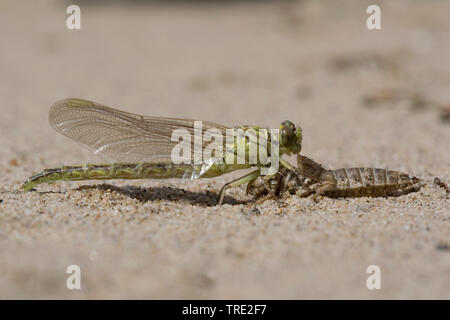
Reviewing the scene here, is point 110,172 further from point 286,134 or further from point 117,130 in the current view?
point 286,134

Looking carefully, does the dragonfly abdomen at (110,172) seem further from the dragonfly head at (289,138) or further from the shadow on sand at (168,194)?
the dragonfly head at (289,138)

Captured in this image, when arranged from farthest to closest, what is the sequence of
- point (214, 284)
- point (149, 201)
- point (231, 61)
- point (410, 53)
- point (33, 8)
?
point (33, 8) → point (231, 61) → point (410, 53) → point (149, 201) → point (214, 284)

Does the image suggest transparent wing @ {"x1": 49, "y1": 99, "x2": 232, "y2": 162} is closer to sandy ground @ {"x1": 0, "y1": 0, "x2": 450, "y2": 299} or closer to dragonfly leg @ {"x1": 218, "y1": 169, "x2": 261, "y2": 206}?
sandy ground @ {"x1": 0, "y1": 0, "x2": 450, "y2": 299}

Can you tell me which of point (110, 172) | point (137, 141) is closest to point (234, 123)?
point (137, 141)

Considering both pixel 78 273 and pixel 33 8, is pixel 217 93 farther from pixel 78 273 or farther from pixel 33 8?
pixel 33 8

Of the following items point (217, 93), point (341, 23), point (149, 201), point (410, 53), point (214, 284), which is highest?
point (341, 23)

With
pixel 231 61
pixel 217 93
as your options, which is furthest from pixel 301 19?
pixel 217 93

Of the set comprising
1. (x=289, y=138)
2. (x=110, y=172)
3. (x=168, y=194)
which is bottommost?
(x=168, y=194)
